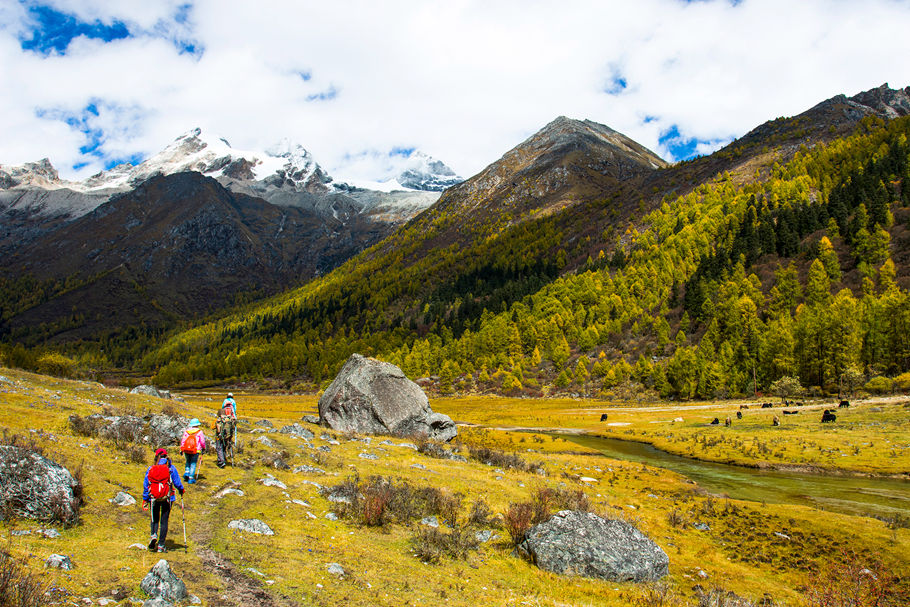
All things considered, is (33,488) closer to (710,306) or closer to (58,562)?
(58,562)

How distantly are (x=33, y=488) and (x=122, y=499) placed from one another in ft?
Answer: 9.60

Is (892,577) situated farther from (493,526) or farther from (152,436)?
(152,436)

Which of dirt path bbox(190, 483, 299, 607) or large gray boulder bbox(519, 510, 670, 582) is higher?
dirt path bbox(190, 483, 299, 607)

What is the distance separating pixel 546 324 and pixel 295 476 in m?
130

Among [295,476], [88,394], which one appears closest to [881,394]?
[295,476]

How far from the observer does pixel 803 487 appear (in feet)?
101

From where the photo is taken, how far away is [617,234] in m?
195

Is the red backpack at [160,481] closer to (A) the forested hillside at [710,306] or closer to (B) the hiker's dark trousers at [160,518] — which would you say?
(B) the hiker's dark trousers at [160,518]

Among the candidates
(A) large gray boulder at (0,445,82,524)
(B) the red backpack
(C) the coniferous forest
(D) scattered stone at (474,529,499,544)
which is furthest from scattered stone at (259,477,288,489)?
(C) the coniferous forest

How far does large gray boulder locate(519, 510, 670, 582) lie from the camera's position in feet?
46.3

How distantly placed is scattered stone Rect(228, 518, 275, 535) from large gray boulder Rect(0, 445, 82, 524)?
4.14 meters

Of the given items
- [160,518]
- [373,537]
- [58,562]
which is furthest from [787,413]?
[58,562]

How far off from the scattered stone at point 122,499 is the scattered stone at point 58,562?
4.95 meters

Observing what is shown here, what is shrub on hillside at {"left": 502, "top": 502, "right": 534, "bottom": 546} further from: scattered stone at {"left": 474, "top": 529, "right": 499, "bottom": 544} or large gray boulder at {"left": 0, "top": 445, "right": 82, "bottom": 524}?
large gray boulder at {"left": 0, "top": 445, "right": 82, "bottom": 524}
